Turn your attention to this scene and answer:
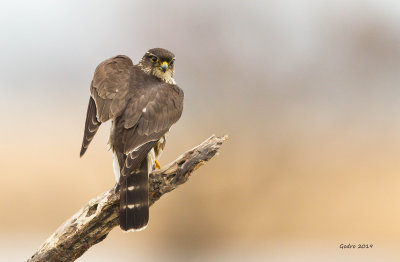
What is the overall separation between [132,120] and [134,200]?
0.59 meters

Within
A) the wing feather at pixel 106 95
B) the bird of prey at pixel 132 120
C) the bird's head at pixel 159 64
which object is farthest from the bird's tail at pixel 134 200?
the bird's head at pixel 159 64

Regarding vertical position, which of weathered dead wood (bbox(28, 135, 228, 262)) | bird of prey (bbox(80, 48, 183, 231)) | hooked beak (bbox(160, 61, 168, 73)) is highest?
hooked beak (bbox(160, 61, 168, 73))

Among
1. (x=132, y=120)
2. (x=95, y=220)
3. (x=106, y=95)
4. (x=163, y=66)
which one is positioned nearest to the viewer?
(x=95, y=220)

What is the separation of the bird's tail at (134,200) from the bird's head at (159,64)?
1027 millimetres

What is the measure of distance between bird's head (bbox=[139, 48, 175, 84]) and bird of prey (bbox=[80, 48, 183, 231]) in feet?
0.26

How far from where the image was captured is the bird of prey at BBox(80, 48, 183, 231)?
14.7 ft

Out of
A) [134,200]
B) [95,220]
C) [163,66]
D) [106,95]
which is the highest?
[163,66]

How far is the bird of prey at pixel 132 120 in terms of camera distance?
4473 mm

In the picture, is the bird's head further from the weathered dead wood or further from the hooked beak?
the weathered dead wood

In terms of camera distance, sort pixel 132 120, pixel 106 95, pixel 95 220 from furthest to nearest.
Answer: pixel 106 95
pixel 132 120
pixel 95 220

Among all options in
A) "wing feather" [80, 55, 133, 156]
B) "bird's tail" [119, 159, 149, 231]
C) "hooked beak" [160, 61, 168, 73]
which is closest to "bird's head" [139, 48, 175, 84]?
"hooked beak" [160, 61, 168, 73]

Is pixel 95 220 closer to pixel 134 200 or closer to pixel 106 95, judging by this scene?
pixel 134 200

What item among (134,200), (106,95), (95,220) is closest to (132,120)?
(106,95)

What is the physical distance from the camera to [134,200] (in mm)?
4418
